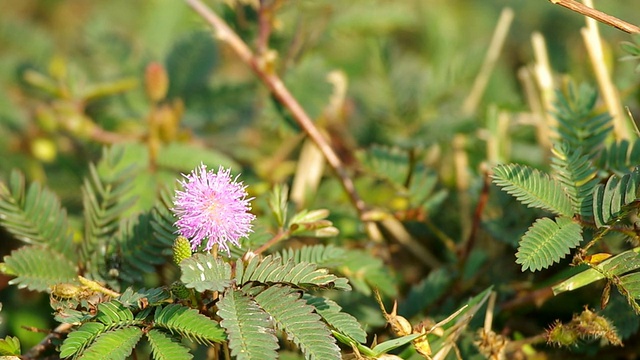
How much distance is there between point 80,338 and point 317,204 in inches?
32.6

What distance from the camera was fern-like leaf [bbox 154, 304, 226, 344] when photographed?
96 cm

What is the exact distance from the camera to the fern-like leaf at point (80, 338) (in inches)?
37.6

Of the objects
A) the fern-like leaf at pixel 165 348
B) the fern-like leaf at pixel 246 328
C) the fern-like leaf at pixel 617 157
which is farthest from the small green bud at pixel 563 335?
the fern-like leaf at pixel 165 348

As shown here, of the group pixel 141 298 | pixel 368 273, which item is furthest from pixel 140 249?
pixel 368 273

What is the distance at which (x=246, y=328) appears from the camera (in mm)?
944

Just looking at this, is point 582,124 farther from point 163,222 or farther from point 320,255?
point 163,222

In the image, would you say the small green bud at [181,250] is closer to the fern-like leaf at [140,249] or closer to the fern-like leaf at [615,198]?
the fern-like leaf at [140,249]

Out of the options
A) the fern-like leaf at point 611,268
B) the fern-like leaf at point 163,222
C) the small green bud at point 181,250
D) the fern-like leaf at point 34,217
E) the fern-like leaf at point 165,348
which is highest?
the fern-like leaf at point 34,217

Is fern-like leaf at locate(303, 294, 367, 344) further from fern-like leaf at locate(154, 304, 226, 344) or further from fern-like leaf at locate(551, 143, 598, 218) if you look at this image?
fern-like leaf at locate(551, 143, 598, 218)

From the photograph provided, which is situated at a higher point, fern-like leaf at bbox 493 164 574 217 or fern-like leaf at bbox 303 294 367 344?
fern-like leaf at bbox 493 164 574 217

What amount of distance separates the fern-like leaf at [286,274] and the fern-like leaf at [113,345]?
171mm

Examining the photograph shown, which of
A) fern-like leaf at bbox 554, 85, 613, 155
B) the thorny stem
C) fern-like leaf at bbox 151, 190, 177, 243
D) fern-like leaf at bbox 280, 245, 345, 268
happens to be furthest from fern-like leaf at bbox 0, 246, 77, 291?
fern-like leaf at bbox 554, 85, 613, 155

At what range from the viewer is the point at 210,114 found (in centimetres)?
197

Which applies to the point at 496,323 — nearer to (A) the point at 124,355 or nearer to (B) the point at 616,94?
(B) the point at 616,94
